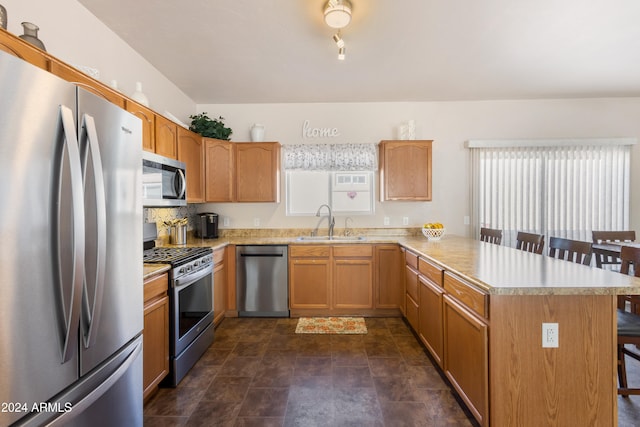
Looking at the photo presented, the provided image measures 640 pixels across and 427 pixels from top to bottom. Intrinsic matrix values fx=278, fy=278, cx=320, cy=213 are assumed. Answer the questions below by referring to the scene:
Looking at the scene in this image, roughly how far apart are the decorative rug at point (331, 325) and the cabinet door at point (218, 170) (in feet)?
5.80

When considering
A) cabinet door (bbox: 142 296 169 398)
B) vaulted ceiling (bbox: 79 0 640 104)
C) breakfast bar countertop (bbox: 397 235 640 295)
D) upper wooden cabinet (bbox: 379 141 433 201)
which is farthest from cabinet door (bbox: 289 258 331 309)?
vaulted ceiling (bbox: 79 0 640 104)

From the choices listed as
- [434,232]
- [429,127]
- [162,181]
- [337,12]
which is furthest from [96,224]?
[429,127]

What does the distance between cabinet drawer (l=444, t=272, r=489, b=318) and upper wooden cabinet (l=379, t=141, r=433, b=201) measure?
1.74 meters

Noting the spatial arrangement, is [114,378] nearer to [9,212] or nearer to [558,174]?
[9,212]

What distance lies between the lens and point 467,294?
1629 millimetres

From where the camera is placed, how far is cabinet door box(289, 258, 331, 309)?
3.30 meters

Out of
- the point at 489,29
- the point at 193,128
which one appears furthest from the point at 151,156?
the point at 489,29

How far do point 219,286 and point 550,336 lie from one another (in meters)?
2.86

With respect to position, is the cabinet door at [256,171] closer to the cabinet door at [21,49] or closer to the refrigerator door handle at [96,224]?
the cabinet door at [21,49]

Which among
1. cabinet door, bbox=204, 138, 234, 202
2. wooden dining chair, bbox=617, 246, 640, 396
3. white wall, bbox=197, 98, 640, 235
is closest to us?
wooden dining chair, bbox=617, 246, 640, 396

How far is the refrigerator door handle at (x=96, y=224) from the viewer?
101 centimetres

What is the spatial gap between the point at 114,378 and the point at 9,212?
814 mm

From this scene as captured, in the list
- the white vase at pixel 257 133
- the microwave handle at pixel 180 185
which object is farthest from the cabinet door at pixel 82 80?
the white vase at pixel 257 133

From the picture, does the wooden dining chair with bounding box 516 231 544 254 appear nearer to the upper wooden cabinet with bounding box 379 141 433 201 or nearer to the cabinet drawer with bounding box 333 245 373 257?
the upper wooden cabinet with bounding box 379 141 433 201
